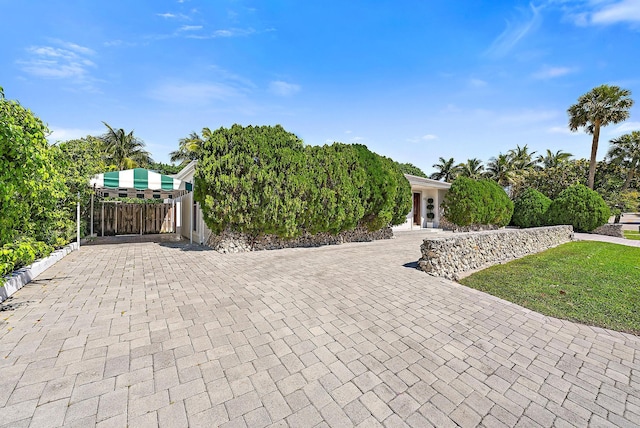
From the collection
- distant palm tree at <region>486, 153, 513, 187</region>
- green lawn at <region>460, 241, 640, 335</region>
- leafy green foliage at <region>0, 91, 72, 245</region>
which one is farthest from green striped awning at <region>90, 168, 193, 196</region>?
distant palm tree at <region>486, 153, 513, 187</region>

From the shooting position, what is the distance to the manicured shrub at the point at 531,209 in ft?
64.1

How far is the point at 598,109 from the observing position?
2203cm

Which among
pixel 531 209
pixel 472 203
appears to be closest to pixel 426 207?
pixel 472 203

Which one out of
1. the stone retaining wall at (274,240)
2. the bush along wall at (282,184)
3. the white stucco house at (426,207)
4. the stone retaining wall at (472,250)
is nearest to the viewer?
the stone retaining wall at (472,250)

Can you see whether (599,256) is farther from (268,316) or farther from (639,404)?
(268,316)

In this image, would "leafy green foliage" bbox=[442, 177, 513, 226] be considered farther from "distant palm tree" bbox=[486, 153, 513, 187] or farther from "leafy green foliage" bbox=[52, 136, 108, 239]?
"leafy green foliage" bbox=[52, 136, 108, 239]

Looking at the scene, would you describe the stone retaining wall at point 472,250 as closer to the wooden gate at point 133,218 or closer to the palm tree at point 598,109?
the wooden gate at point 133,218

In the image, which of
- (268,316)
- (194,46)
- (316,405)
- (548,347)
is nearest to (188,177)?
(194,46)

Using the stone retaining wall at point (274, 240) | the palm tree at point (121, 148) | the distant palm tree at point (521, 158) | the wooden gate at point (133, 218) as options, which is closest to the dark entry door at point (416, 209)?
the stone retaining wall at point (274, 240)

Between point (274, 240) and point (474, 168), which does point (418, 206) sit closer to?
point (274, 240)

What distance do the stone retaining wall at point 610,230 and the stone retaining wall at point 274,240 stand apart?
1737 cm

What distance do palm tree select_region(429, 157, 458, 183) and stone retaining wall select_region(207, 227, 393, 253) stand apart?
91.4ft

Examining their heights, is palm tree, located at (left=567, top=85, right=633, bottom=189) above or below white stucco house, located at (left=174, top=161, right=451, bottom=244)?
above

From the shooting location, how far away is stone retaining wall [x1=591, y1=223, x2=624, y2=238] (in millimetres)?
17562
